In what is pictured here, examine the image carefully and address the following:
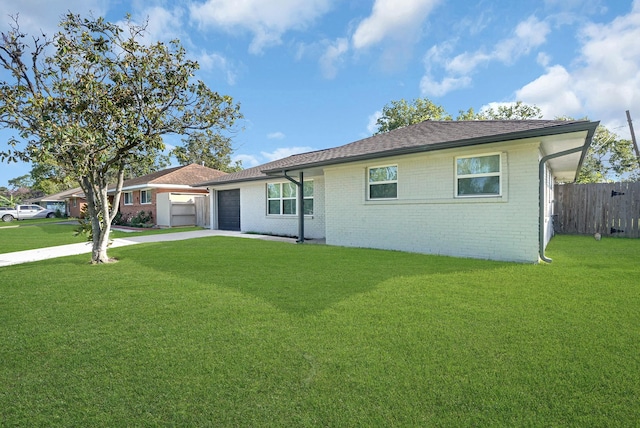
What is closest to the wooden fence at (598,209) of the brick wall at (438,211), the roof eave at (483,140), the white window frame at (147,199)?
the roof eave at (483,140)

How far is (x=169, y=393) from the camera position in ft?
8.39

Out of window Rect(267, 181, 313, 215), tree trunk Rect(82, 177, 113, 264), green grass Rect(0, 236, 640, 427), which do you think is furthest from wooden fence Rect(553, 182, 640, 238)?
tree trunk Rect(82, 177, 113, 264)

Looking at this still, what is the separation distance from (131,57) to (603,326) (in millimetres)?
9973

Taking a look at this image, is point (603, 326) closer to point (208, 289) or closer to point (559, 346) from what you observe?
point (559, 346)

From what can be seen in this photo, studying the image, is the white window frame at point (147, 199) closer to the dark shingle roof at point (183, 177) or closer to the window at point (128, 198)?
the dark shingle roof at point (183, 177)

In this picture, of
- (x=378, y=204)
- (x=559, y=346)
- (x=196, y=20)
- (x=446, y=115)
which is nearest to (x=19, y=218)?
(x=196, y=20)

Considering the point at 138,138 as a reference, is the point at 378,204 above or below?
below

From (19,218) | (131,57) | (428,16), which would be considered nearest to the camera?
(131,57)

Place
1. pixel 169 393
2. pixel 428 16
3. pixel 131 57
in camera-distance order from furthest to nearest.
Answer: pixel 428 16
pixel 131 57
pixel 169 393

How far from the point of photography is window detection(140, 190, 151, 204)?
23.1m

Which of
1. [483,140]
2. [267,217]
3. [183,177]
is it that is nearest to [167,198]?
[183,177]

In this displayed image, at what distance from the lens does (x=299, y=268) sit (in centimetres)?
711

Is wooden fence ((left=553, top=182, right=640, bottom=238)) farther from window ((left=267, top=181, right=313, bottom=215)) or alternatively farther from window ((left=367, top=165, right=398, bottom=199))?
window ((left=267, top=181, right=313, bottom=215))

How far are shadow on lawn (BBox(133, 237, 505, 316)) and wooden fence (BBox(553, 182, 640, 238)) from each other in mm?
8800
